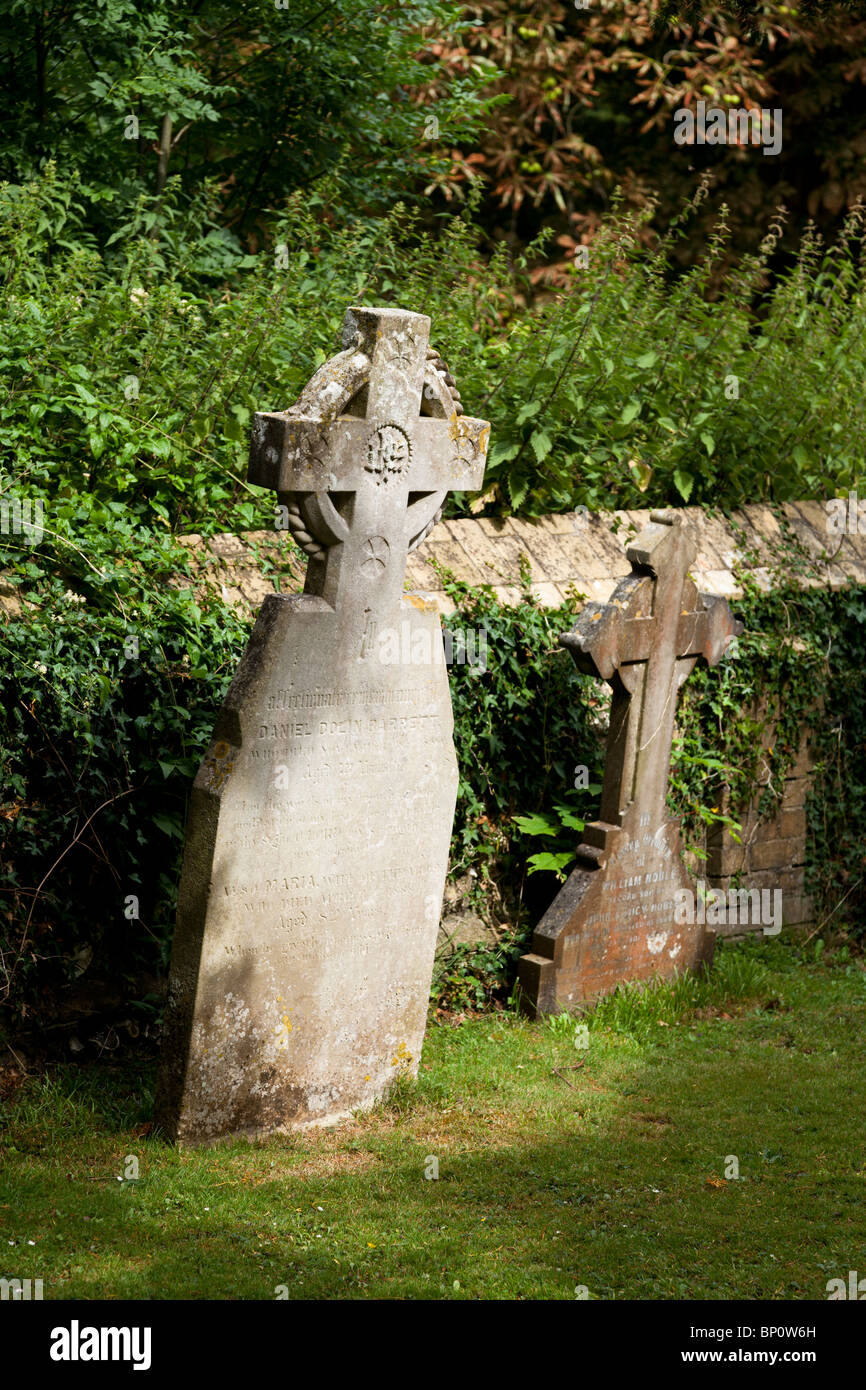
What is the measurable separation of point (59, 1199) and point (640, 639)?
3261 mm

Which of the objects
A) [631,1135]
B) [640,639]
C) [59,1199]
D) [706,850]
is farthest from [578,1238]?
[706,850]

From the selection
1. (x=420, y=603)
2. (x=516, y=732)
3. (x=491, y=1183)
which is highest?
(x=420, y=603)

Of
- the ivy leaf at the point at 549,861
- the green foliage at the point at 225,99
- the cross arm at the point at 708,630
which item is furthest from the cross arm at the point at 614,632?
the green foliage at the point at 225,99

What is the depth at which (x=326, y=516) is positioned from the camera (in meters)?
4.46

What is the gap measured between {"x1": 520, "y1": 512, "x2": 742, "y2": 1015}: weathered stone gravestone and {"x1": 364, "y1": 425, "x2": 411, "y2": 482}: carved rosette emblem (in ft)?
4.88

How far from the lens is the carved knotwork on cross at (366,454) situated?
14.4 ft

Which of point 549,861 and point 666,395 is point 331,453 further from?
point 666,395

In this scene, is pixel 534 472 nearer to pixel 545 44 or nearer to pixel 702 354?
pixel 702 354

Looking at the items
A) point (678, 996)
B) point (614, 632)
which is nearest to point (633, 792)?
point (614, 632)

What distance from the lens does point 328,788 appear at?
4.61 m

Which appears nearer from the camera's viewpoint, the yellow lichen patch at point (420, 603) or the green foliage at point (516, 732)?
the yellow lichen patch at point (420, 603)

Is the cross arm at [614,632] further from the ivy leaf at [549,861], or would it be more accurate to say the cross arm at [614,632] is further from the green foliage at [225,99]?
the green foliage at [225,99]

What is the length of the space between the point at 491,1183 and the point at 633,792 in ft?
6.86

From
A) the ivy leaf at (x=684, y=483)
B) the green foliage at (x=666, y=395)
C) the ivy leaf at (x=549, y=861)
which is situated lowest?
the ivy leaf at (x=549, y=861)
